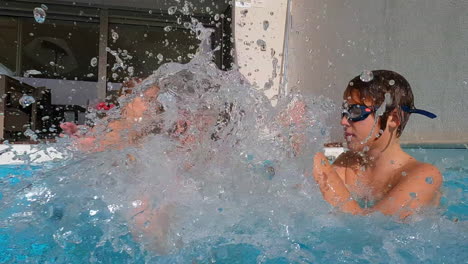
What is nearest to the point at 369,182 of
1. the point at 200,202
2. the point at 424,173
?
the point at 424,173

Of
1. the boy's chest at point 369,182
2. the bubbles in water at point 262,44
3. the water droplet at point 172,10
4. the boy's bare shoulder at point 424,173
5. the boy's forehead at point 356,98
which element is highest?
the water droplet at point 172,10

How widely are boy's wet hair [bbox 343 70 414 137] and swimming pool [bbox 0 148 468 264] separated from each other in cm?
50

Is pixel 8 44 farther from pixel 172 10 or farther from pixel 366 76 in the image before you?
pixel 366 76

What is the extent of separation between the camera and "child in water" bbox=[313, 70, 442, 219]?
6.03 ft

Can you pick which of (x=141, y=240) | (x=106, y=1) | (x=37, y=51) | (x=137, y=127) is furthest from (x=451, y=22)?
(x=37, y=51)

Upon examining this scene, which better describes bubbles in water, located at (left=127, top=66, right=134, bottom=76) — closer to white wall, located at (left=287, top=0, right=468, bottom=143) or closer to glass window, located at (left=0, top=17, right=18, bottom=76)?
glass window, located at (left=0, top=17, right=18, bottom=76)

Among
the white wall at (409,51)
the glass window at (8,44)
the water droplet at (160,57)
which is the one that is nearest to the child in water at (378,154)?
the white wall at (409,51)

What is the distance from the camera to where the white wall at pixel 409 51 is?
3.25 meters

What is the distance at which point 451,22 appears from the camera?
3.30 meters

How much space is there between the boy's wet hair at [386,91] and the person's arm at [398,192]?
27 centimetres

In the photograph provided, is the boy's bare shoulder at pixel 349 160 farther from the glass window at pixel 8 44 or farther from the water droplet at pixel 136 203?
the glass window at pixel 8 44

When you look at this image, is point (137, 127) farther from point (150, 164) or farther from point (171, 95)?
point (150, 164)

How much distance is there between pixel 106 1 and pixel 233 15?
2.45 metres

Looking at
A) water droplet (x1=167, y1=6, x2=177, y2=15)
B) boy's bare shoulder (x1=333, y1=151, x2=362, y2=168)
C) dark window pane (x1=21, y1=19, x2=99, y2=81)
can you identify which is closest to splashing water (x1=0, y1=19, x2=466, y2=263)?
boy's bare shoulder (x1=333, y1=151, x2=362, y2=168)
